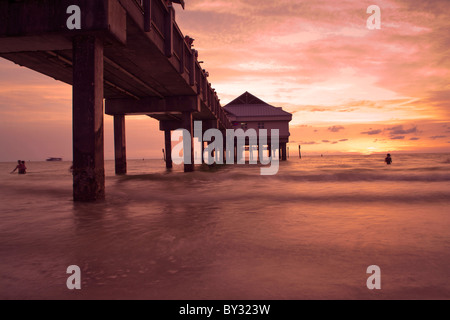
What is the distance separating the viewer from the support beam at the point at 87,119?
26.3ft

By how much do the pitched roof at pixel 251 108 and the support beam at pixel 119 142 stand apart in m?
32.2

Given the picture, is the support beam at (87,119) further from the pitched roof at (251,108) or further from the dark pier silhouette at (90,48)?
the pitched roof at (251,108)

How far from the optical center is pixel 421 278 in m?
3.08

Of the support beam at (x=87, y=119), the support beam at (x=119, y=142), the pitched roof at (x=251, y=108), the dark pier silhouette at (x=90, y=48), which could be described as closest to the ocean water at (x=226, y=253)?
the support beam at (x=87, y=119)

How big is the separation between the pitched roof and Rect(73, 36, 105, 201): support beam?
44683mm

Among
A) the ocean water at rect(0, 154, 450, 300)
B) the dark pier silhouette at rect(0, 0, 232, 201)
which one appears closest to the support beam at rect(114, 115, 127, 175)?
the dark pier silhouette at rect(0, 0, 232, 201)

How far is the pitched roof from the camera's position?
51906 mm

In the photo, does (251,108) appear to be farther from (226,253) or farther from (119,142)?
(226,253)

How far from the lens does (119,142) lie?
23.2 meters

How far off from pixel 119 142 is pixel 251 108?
3517cm

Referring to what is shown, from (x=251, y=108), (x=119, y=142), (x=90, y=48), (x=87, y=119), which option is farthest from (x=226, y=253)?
(x=251, y=108)

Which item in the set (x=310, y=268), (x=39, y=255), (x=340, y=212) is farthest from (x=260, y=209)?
(x=39, y=255)

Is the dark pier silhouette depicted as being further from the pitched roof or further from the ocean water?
the pitched roof

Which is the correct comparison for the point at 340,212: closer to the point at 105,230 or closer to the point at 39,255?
the point at 105,230
